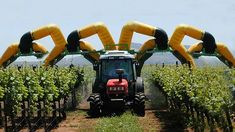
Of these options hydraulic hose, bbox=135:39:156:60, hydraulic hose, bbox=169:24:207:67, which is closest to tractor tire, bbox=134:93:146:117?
hydraulic hose, bbox=135:39:156:60

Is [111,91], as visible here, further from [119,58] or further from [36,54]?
[36,54]

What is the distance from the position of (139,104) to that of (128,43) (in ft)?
41.0

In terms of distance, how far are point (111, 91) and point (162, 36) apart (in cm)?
1135

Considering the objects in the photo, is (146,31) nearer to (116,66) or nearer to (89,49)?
(89,49)

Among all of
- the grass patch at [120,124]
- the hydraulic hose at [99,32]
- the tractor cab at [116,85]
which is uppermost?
the hydraulic hose at [99,32]

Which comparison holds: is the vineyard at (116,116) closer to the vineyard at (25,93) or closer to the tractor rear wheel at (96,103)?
the vineyard at (25,93)

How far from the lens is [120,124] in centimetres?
1828

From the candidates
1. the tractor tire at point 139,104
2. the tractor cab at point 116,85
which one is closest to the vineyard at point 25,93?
the tractor cab at point 116,85

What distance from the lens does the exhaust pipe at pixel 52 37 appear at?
1300 inches

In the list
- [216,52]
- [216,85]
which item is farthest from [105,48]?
[216,85]

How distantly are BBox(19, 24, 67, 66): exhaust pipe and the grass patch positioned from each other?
13.3 m

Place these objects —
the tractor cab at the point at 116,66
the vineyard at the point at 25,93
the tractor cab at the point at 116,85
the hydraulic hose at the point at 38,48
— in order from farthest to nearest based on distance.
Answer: the hydraulic hose at the point at 38,48 → the tractor cab at the point at 116,66 → the tractor cab at the point at 116,85 → the vineyard at the point at 25,93

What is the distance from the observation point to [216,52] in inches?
1302

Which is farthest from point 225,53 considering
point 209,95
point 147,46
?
point 209,95
